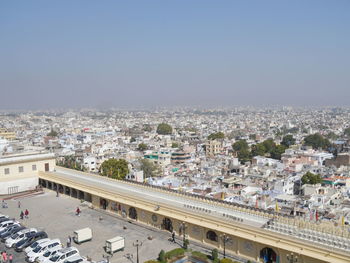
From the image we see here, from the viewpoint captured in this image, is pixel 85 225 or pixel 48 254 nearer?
pixel 48 254

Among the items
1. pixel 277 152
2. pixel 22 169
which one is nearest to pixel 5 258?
pixel 22 169

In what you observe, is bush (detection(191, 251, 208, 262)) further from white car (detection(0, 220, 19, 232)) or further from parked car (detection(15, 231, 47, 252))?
white car (detection(0, 220, 19, 232))

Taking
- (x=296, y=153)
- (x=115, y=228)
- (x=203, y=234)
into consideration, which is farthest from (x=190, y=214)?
(x=296, y=153)

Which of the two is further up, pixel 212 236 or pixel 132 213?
pixel 212 236

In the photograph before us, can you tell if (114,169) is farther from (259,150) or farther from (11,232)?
(259,150)

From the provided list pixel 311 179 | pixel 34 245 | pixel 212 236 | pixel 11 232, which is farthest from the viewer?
pixel 311 179

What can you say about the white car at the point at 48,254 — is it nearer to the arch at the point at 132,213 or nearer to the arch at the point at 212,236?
the arch at the point at 132,213

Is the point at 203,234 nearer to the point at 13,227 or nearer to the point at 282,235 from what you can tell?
the point at 282,235
